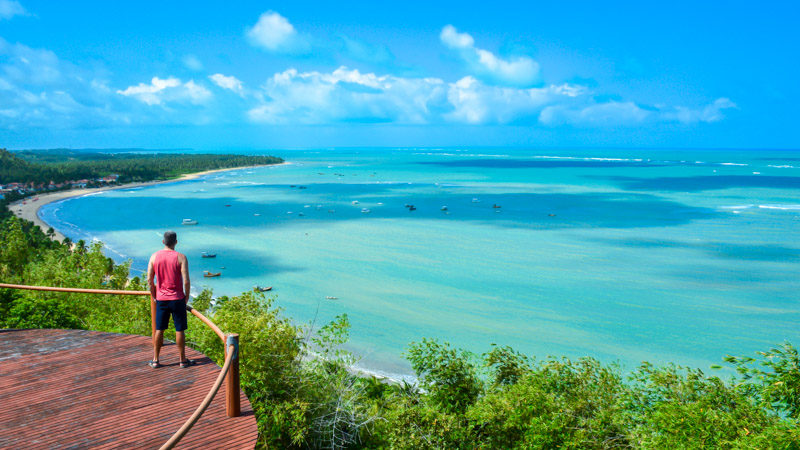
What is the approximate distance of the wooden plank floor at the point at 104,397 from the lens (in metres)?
6.18

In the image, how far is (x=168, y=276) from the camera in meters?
7.71

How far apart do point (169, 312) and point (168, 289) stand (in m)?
0.36

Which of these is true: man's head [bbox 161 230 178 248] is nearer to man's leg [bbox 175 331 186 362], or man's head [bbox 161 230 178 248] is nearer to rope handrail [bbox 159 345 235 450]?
man's leg [bbox 175 331 186 362]

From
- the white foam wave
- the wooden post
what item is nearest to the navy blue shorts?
the wooden post

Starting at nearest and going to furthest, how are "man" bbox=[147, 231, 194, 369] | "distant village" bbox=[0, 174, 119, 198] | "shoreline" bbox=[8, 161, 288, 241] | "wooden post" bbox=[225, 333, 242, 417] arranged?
"wooden post" bbox=[225, 333, 242, 417] → "man" bbox=[147, 231, 194, 369] → "shoreline" bbox=[8, 161, 288, 241] → "distant village" bbox=[0, 174, 119, 198]

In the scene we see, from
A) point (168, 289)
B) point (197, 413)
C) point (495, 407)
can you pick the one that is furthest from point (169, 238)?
point (495, 407)

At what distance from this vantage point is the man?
25.0 ft

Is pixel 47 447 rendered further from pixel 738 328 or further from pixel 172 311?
pixel 738 328

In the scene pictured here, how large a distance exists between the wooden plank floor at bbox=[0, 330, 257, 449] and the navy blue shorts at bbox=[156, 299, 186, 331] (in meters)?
0.67

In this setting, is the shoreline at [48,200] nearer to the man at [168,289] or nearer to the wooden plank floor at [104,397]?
the wooden plank floor at [104,397]

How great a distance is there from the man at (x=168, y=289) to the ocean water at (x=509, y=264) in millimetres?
17202

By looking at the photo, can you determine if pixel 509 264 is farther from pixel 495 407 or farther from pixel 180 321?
pixel 180 321

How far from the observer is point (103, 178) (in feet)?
409

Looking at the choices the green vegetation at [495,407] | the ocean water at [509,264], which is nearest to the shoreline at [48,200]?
the ocean water at [509,264]
